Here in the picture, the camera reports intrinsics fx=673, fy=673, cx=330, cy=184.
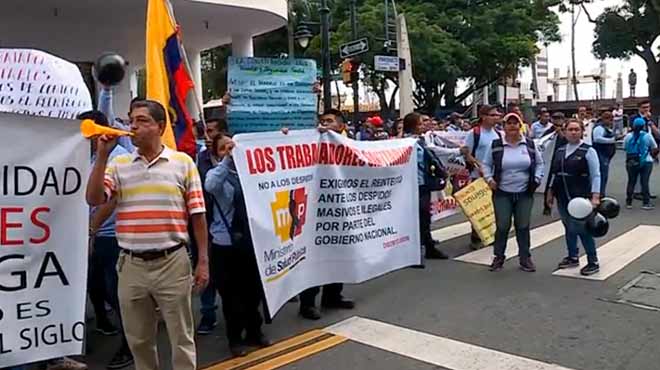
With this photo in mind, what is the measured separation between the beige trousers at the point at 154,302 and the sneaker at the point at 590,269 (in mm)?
4502

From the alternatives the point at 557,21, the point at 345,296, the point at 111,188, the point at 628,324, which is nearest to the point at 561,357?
the point at 628,324

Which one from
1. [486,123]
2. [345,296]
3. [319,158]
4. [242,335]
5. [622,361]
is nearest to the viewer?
[622,361]

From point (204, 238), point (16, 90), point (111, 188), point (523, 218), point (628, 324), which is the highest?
point (16, 90)

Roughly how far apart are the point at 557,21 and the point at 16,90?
111ft

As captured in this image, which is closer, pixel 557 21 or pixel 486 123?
pixel 486 123

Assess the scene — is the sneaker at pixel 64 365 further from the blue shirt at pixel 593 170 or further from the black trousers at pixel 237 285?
the blue shirt at pixel 593 170

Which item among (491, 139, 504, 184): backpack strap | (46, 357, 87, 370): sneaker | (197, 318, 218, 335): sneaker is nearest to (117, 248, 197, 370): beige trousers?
(46, 357, 87, 370): sneaker

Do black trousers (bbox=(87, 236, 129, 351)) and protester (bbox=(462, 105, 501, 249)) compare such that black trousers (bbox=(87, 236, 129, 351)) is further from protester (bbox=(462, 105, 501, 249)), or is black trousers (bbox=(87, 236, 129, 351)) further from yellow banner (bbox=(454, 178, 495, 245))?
protester (bbox=(462, 105, 501, 249))

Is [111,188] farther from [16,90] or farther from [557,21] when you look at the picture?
[557,21]

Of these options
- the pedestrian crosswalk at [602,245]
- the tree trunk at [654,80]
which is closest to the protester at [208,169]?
the pedestrian crosswalk at [602,245]

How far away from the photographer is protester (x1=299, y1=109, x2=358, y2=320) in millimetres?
5617

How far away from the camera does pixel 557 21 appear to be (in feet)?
112

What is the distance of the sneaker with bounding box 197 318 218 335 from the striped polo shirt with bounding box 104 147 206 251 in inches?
74.3

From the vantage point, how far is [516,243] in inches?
333
